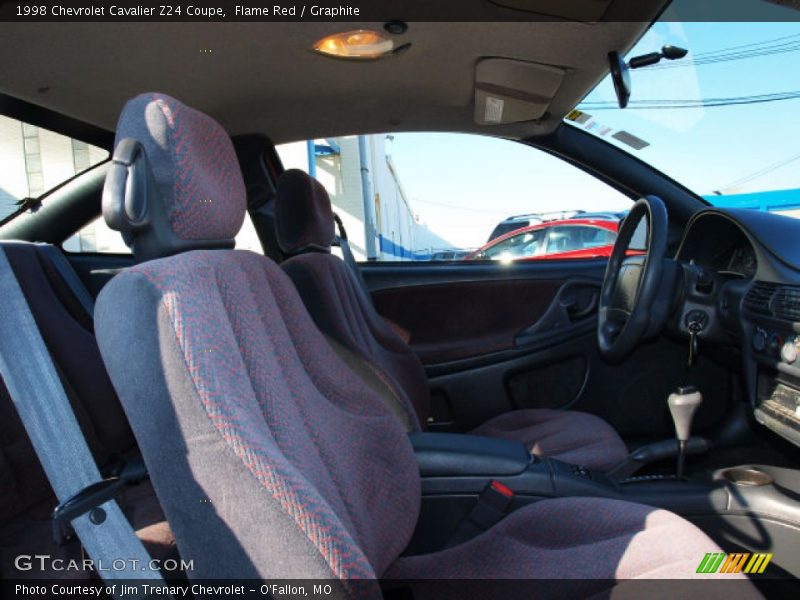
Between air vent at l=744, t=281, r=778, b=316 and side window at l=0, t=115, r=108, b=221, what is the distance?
83.8 inches

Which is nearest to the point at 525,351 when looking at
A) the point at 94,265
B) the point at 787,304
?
the point at 787,304

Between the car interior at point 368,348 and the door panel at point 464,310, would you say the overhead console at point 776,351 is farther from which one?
the door panel at point 464,310

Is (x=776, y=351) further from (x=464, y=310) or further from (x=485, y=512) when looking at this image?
(x=464, y=310)

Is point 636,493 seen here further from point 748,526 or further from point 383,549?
point 383,549

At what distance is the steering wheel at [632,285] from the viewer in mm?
1643

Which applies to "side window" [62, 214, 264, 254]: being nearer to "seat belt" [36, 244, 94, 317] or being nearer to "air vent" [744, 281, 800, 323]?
"seat belt" [36, 244, 94, 317]

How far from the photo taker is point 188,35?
5.41 feet

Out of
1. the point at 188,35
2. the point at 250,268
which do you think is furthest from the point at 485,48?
the point at 250,268

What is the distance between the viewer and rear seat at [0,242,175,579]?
1511 mm

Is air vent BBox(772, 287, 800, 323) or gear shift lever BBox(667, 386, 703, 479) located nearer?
air vent BBox(772, 287, 800, 323)

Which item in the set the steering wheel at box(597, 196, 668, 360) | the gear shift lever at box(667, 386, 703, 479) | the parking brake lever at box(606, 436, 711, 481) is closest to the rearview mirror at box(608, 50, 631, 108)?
the steering wheel at box(597, 196, 668, 360)

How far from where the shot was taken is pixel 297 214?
5.63 ft

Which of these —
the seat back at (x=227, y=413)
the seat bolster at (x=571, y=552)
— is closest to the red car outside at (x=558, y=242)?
the seat bolster at (x=571, y=552)

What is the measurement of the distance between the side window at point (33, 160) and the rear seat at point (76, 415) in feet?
0.77
